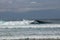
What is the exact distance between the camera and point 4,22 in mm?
29016

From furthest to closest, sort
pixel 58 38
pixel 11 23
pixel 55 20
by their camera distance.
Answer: pixel 11 23, pixel 55 20, pixel 58 38

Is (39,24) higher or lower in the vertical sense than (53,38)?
higher

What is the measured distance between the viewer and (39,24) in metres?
27.0

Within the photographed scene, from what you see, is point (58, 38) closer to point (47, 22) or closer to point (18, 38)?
point (18, 38)

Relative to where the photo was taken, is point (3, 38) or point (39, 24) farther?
point (39, 24)

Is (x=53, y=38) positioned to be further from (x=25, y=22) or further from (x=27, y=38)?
(x=25, y=22)

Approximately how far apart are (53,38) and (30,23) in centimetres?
1110

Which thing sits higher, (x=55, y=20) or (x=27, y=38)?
(x=55, y=20)

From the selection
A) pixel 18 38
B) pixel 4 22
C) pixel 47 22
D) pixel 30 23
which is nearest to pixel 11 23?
pixel 4 22

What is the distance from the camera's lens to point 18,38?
17406 mm

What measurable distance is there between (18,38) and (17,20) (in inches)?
494

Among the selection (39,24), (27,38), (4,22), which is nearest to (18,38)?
(27,38)

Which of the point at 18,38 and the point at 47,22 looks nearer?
the point at 18,38

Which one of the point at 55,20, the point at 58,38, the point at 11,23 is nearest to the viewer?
the point at 58,38
